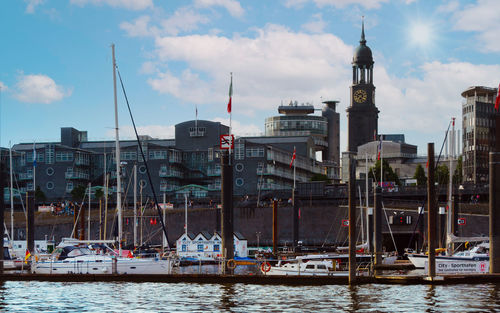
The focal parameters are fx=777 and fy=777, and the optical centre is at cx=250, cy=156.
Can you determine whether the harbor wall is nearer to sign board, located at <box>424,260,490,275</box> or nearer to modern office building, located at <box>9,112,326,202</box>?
modern office building, located at <box>9,112,326,202</box>

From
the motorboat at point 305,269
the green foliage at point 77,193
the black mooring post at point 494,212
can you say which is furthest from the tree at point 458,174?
the black mooring post at point 494,212

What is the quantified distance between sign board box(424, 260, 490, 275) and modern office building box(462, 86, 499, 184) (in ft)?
393

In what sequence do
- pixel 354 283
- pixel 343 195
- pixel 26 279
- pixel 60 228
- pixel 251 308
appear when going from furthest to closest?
pixel 343 195 → pixel 60 228 → pixel 26 279 → pixel 354 283 → pixel 251 308

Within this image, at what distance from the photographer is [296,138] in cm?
19988

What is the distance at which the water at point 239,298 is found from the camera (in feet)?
140

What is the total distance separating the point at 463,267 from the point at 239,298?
18.1 m

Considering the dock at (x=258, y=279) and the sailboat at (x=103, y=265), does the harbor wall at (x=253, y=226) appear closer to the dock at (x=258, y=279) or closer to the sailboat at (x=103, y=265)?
the sailboat at (x=103, y=265)

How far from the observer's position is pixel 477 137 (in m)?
173

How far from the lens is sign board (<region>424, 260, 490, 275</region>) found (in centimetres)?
5522

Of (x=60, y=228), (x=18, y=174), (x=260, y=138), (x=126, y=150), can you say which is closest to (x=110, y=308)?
(x=60, y=228)

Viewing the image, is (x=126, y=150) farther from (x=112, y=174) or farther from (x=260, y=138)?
(x=260, y=138)

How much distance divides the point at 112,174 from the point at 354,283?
417 feet

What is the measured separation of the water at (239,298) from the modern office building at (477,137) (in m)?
126

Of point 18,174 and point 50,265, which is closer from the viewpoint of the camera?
point 50,265
